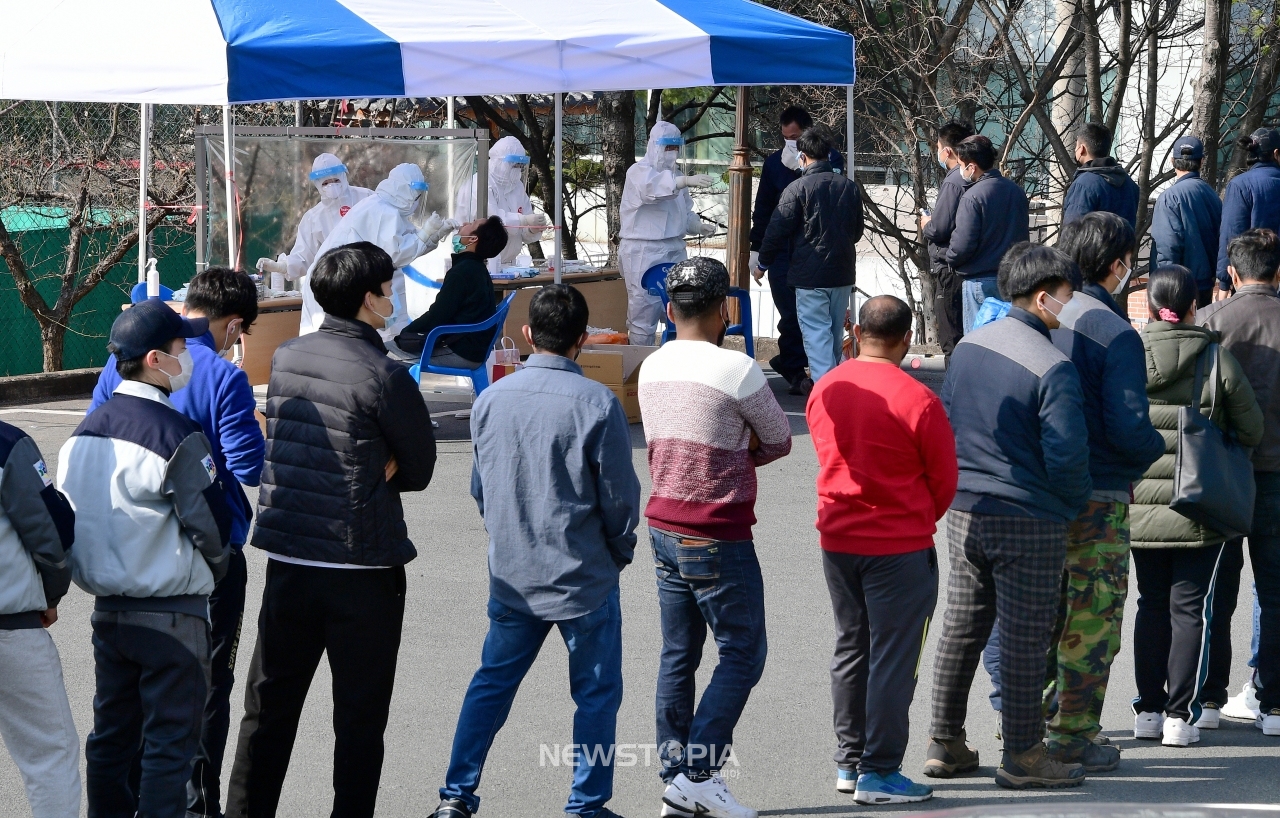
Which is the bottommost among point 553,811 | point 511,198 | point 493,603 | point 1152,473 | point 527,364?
point 553,811

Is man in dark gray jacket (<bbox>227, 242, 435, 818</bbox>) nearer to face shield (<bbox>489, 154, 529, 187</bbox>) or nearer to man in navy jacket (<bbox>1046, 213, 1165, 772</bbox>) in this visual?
man in navy jacket (<bbox>1046, 213, 1165, 772</bbox>)

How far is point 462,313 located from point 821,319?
2748 mm

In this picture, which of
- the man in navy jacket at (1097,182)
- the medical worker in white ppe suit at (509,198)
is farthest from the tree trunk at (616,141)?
the man in navy jacket at (1097,182)

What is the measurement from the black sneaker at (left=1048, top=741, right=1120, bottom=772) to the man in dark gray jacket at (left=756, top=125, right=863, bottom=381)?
5.92 m

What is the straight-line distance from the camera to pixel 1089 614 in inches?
175

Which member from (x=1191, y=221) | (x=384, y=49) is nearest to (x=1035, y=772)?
(x=1191, y=221)

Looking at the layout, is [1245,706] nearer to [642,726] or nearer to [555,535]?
[642,726]

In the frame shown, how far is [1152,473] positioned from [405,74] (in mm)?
5537

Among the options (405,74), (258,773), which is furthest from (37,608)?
(405,74)

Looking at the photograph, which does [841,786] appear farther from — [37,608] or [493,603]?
[37,608]

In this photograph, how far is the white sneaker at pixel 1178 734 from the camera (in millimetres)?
4777

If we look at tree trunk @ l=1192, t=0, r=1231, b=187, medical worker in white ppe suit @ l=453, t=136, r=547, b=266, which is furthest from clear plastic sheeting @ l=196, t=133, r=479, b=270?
tree trunk @ l=1192, t=0, r=1231, b=187

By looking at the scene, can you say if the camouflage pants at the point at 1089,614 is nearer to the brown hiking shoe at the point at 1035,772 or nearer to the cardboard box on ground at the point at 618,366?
the brown hiking shoe at the point at 1035,772

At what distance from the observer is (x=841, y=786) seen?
4.41 m
